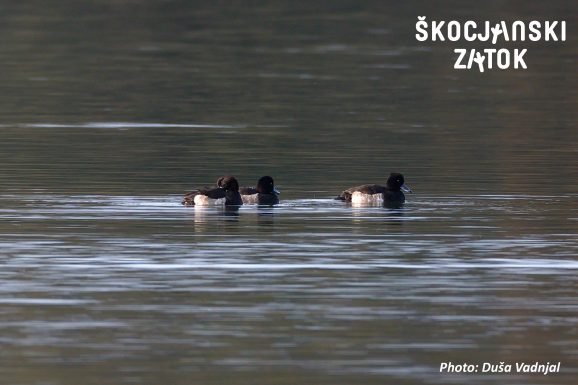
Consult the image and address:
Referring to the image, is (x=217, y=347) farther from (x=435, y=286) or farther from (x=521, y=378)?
(x=435, y=286)

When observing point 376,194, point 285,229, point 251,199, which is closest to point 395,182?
point 376,194

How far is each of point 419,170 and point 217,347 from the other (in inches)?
706

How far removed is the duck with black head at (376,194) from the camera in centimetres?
2760

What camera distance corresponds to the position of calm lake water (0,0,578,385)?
15766 mm

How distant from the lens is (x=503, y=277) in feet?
64.7

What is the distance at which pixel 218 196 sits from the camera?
2742 cm

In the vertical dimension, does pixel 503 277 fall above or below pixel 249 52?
below

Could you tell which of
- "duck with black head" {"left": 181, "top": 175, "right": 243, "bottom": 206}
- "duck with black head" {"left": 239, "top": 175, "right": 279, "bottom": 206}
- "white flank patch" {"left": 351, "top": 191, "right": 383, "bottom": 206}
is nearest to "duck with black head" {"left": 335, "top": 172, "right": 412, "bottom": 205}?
"white flank patch" {"left": 351, "top": 191, "right": 383, "bottom": 206}

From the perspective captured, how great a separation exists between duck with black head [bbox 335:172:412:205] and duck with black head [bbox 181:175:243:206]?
1608mm

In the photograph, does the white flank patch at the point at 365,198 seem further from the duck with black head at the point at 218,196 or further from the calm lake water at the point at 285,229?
the duck with black head at the point at 218,196

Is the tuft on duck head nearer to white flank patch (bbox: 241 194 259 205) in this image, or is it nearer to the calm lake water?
the calm lake water

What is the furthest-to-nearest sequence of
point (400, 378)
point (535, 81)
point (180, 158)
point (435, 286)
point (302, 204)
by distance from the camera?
point (535, 81)
point (180, 158)
point (302, 204)
point (435, 286)
point (400, 378)

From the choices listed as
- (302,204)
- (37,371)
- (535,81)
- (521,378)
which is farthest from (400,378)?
(535,81)

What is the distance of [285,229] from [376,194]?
394 cm
